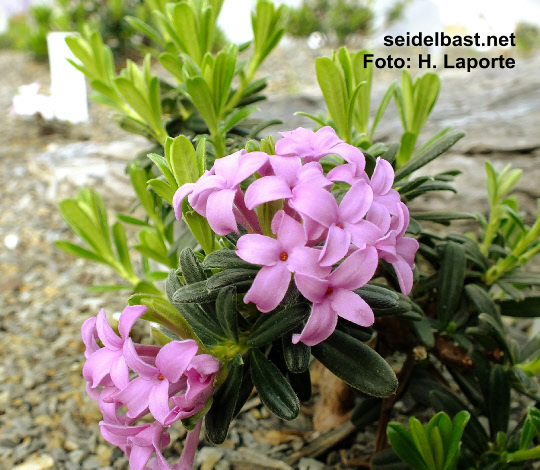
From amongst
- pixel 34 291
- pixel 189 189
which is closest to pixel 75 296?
pixel 34 291

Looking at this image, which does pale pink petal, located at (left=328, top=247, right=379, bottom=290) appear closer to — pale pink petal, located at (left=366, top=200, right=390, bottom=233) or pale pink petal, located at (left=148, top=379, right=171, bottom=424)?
pale pink petal, located at (left=366, top=200, right=390, bottom=233)

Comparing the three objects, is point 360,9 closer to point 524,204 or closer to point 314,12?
point 314,12

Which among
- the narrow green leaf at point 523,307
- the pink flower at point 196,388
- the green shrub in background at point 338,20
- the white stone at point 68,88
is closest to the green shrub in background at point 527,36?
the green shrub in background at point 338,20

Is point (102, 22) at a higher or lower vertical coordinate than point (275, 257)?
higher

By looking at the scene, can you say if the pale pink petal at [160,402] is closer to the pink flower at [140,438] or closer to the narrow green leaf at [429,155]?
the pink flower at [140,438]

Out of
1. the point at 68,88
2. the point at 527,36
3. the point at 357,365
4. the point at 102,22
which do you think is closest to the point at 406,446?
the point at 357,365

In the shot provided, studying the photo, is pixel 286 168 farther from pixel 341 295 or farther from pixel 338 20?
pixel 338 20
